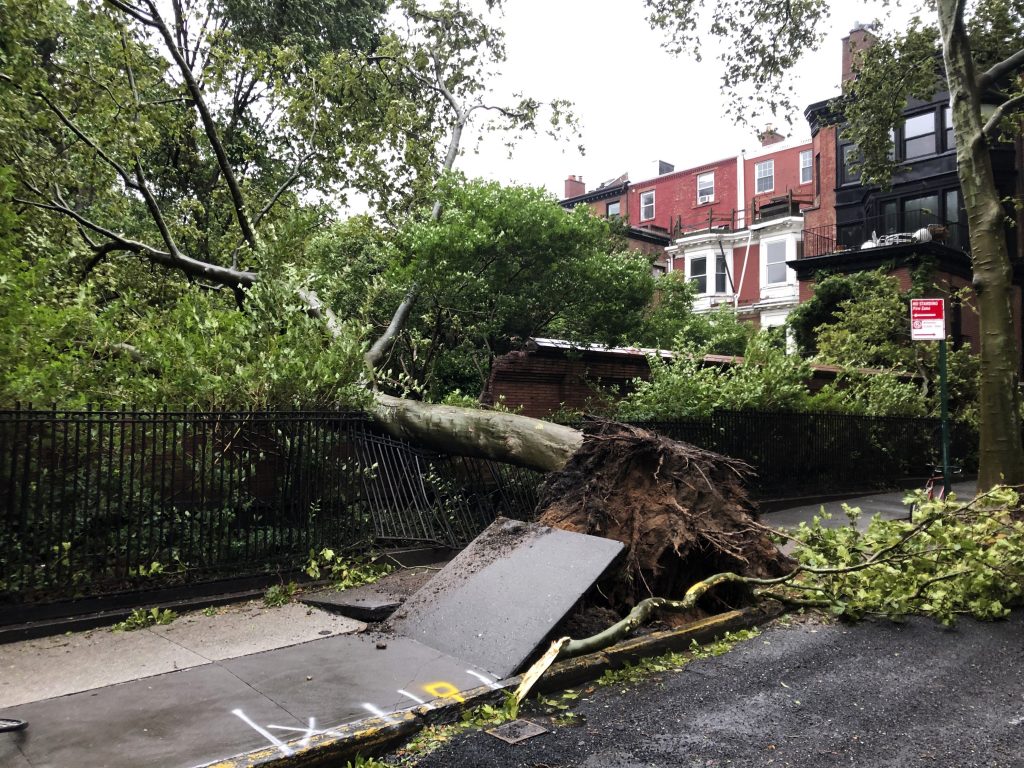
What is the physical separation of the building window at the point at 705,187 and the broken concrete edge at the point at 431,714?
37.1 m

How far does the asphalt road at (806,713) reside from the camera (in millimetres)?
3691

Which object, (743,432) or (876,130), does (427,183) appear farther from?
(876,130)

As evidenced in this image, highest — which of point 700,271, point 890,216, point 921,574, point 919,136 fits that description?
point 919,136

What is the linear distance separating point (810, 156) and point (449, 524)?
33.4 metres

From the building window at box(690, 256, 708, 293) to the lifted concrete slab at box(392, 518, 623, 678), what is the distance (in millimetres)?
31076

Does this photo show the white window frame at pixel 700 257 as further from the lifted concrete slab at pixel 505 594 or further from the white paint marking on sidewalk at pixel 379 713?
the white paint marking on sidewalk at pixel 379 713

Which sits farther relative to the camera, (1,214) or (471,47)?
(471,47)

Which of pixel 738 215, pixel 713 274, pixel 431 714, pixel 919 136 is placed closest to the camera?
pixel 431 714

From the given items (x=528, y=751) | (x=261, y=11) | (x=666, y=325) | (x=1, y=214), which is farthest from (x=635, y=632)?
(x=261, y=11)

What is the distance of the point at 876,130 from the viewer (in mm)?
15688

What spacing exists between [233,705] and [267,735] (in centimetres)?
55

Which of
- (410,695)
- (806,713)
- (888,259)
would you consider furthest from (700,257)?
(410,695)

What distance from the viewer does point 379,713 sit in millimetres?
4059

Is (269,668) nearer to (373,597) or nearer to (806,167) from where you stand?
(373,597)
